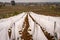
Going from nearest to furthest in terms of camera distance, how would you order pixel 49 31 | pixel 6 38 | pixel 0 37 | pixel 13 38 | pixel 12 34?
pixel 0 37 → pixel 6 38 → pixel 13 38 → pixel 12 34 → pixel 49 31

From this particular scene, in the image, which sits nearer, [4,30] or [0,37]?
[0,37]

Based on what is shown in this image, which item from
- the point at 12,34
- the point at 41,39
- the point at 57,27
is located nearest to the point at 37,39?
the point at 41,39

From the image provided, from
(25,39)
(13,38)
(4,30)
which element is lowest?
(25,39)

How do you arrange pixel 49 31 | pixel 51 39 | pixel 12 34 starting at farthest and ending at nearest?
pixel 49 31 < pixel 51 39 < pixel 12 34

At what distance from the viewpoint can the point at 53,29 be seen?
896cm

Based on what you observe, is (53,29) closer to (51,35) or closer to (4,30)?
(51,35)

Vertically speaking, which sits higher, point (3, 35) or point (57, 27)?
point (3, 35)

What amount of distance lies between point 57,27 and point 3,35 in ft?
15.1

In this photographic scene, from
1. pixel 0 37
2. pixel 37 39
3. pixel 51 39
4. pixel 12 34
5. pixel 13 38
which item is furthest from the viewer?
pixel 51 39

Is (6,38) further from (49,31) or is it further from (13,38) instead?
(49,31)

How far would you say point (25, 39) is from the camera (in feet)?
26.5

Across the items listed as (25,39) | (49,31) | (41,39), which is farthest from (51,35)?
(41,39)

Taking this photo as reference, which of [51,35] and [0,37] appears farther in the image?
[51,35]

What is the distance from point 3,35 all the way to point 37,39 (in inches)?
82.5
